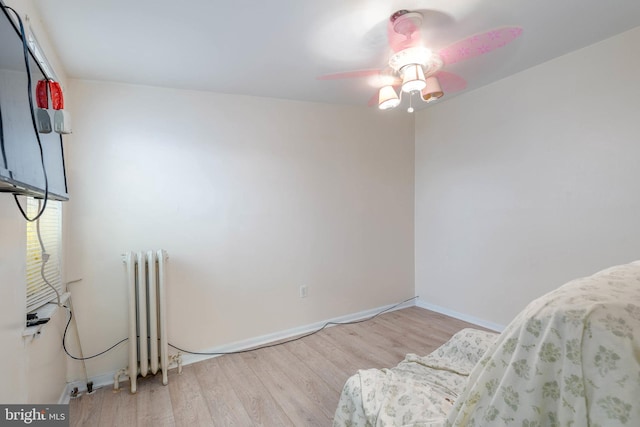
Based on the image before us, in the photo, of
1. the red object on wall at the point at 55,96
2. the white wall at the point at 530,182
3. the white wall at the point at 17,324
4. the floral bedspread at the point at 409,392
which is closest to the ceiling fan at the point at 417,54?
the white wall at the point at 530,182

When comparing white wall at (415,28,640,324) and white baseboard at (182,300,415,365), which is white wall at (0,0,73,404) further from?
white wall at (415,28,640,324)

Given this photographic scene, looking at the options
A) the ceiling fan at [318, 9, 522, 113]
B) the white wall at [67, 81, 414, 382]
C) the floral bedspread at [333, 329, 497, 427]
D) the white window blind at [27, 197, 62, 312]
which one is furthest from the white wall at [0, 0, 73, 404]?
the ceiling fan at [318, 9, 522, 113]

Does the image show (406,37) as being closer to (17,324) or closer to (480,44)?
(480,44)

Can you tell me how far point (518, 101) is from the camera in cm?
267

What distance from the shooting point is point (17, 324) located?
48.3 inches

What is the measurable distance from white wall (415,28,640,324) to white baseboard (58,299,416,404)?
715 millimetres

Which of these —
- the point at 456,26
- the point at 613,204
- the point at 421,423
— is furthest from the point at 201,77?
the point at 613,204

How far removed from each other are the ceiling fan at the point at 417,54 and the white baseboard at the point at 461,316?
2.33 metres

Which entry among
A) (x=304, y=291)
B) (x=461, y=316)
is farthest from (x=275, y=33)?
(x=461, y=316)

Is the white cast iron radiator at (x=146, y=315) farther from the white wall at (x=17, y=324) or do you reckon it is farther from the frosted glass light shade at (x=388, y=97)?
the frosted glass light shade at (x=388, y=97)

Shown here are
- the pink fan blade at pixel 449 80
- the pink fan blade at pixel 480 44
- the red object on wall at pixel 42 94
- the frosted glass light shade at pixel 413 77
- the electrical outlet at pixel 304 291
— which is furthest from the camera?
the electrical outlet at pixel 304 291

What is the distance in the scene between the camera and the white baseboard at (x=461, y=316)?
9.61 ft

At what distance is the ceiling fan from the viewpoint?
5.54ft

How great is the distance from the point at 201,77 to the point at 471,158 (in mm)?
2691
